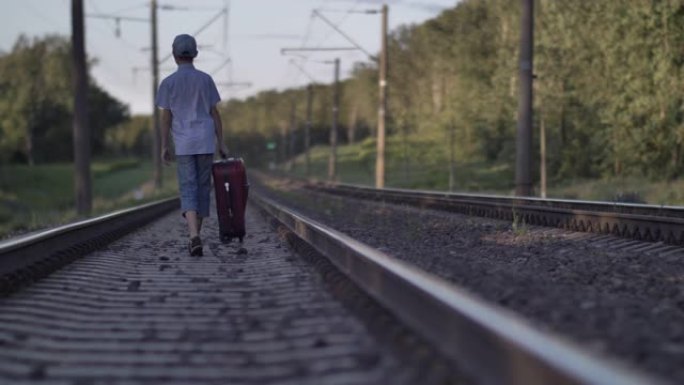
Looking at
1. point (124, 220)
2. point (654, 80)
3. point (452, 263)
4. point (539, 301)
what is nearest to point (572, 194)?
point (654, 80)

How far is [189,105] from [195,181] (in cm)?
74

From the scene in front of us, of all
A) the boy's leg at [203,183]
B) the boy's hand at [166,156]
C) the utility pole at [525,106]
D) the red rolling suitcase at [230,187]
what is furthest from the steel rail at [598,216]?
the boy's hand at [166,156]

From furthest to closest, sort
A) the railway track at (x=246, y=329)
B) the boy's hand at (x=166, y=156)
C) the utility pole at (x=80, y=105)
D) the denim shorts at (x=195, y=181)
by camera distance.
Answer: the utility pole at (x=80, y=105) < the boy's hand at (x=166, y=156) < the denim shorts at (x=195, y=181) < the railway track at (x=246, y=329)

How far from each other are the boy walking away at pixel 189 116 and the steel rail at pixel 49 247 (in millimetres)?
1145

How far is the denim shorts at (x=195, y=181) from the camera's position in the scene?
834 cm

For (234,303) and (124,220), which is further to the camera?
(124,220)

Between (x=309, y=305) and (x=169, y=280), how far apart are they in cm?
179

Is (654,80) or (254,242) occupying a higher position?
(654,80)

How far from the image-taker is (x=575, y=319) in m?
4.37

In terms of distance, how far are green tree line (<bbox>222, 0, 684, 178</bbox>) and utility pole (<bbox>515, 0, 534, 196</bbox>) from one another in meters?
12.8

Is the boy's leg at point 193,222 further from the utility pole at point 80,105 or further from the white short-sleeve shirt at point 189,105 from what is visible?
the utility pole at point 80,105

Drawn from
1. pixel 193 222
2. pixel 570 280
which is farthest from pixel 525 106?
pixel 570 280

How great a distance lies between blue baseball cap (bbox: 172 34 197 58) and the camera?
823cm

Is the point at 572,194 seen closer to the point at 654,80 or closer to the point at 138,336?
the point at 654,80
